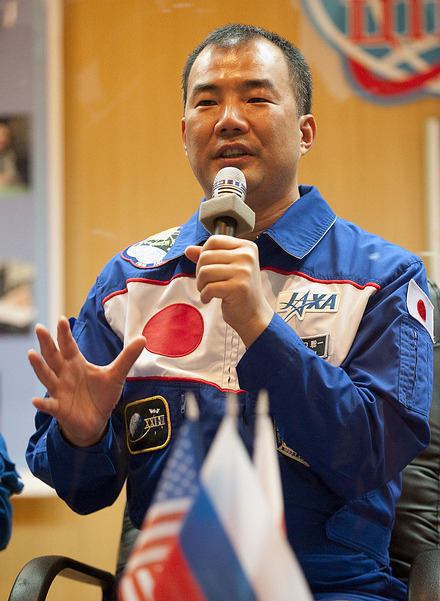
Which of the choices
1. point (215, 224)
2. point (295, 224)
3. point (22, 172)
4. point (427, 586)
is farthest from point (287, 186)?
point (22, 172)

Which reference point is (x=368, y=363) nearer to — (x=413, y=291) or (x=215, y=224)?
(x=413, y=291)

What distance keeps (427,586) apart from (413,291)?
41cm

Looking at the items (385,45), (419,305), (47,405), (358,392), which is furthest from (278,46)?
(47,405)

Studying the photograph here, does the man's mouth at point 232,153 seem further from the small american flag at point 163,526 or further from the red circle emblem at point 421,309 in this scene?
the small american flag at point 163,526

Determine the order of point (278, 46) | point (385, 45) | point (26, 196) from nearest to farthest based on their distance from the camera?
point (278, 46)
point (385, 45)
point (26, 196)

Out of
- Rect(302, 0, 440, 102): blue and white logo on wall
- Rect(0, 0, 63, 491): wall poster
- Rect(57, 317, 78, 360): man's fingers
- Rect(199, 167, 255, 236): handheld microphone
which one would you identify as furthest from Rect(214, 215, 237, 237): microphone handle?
Rect(0, 0, 63, 491): wall poster

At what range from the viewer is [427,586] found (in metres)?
0.94

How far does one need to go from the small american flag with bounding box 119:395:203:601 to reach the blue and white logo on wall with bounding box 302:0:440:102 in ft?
3.81

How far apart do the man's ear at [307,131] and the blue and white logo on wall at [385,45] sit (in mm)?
265

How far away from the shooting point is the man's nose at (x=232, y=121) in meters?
1.07

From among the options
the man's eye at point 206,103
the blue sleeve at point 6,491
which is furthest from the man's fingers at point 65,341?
the blue sleeve at point 6,491

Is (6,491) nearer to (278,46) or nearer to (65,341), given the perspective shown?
(65,341)

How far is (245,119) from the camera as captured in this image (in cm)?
109

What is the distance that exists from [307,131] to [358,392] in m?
0.55
